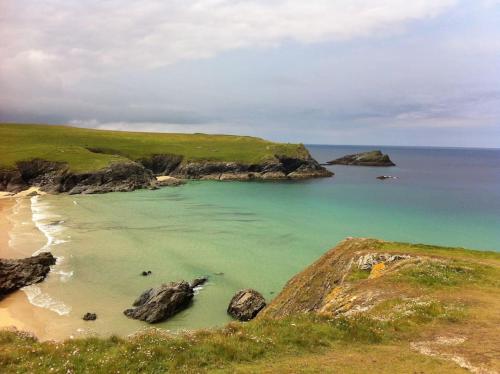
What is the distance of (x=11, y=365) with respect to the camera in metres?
16.1

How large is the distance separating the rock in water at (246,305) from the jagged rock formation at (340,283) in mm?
4356

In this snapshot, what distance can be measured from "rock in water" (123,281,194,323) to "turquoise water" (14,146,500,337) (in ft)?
3.07

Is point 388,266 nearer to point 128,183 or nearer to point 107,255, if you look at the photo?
point 107,255

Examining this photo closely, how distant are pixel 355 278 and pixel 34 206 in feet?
297

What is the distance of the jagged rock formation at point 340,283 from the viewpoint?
85.7 feet

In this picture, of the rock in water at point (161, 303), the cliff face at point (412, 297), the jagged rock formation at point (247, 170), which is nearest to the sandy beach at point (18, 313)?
the rock in water at point (161, 303)

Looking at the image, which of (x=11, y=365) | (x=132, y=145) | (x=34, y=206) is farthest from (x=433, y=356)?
(x=132, y=145)

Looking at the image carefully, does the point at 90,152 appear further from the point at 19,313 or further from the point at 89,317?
the point at 89,317

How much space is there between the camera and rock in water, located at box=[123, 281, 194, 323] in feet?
121

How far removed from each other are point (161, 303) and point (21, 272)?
2000cm

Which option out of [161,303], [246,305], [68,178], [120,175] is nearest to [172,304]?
[161,303]

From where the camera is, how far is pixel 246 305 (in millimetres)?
38094

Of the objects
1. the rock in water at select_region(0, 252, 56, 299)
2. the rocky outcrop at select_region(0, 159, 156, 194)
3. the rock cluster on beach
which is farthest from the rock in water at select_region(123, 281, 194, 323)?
the rocky outcrop at select_region(0, 159, 156, 194)

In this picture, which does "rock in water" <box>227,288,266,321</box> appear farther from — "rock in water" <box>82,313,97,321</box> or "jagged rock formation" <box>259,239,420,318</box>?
"rock in water" <box>82,313,97,321</box>
